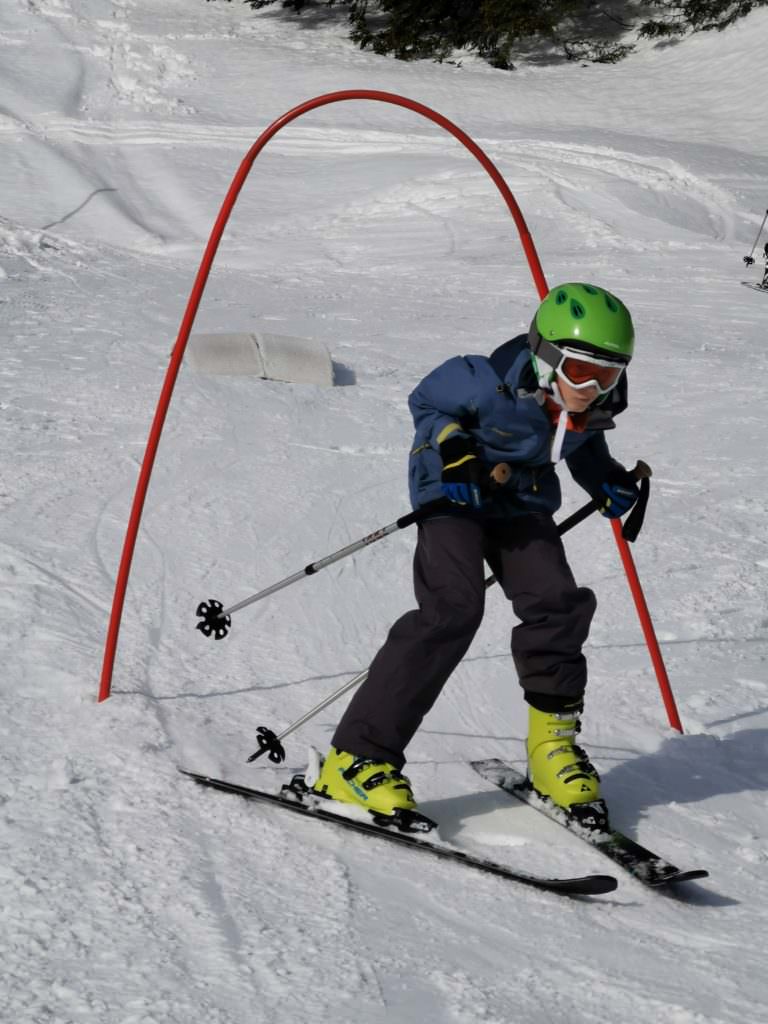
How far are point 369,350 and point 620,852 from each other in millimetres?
6477

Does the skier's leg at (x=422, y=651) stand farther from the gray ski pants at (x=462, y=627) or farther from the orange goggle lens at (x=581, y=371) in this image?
the orange goggle lens at (x=581, y=371)

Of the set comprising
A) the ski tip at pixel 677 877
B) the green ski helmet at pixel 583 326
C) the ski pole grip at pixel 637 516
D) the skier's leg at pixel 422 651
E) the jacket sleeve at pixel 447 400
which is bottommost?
the ski tip at pixel 677 877

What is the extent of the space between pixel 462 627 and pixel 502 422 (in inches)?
23.9

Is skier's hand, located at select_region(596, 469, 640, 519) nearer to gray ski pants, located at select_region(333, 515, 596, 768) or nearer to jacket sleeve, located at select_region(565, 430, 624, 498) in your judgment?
jacket sleeve, located at select_region(565, 430, 624, 498)

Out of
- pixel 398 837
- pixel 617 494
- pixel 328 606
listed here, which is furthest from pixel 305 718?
pixel 328 606

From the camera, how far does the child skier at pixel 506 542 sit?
3.60 m

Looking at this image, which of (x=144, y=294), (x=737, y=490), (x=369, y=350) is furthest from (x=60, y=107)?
(x=737, y=490)

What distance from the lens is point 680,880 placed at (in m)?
3.43

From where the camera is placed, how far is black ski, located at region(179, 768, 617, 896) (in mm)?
3283

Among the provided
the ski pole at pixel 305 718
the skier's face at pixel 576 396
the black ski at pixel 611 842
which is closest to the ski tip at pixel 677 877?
the black ski at pixel 611 842

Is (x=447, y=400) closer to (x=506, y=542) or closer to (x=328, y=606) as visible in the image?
(x=506, y=542)

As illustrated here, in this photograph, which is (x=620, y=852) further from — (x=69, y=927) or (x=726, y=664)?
(x=726, y=664)

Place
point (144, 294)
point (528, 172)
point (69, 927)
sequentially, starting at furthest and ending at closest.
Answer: point (528, 172)
point (144, 294)
point (69, 927)

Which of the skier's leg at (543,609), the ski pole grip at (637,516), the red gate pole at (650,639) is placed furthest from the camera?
the red gate pole at (650,639)
